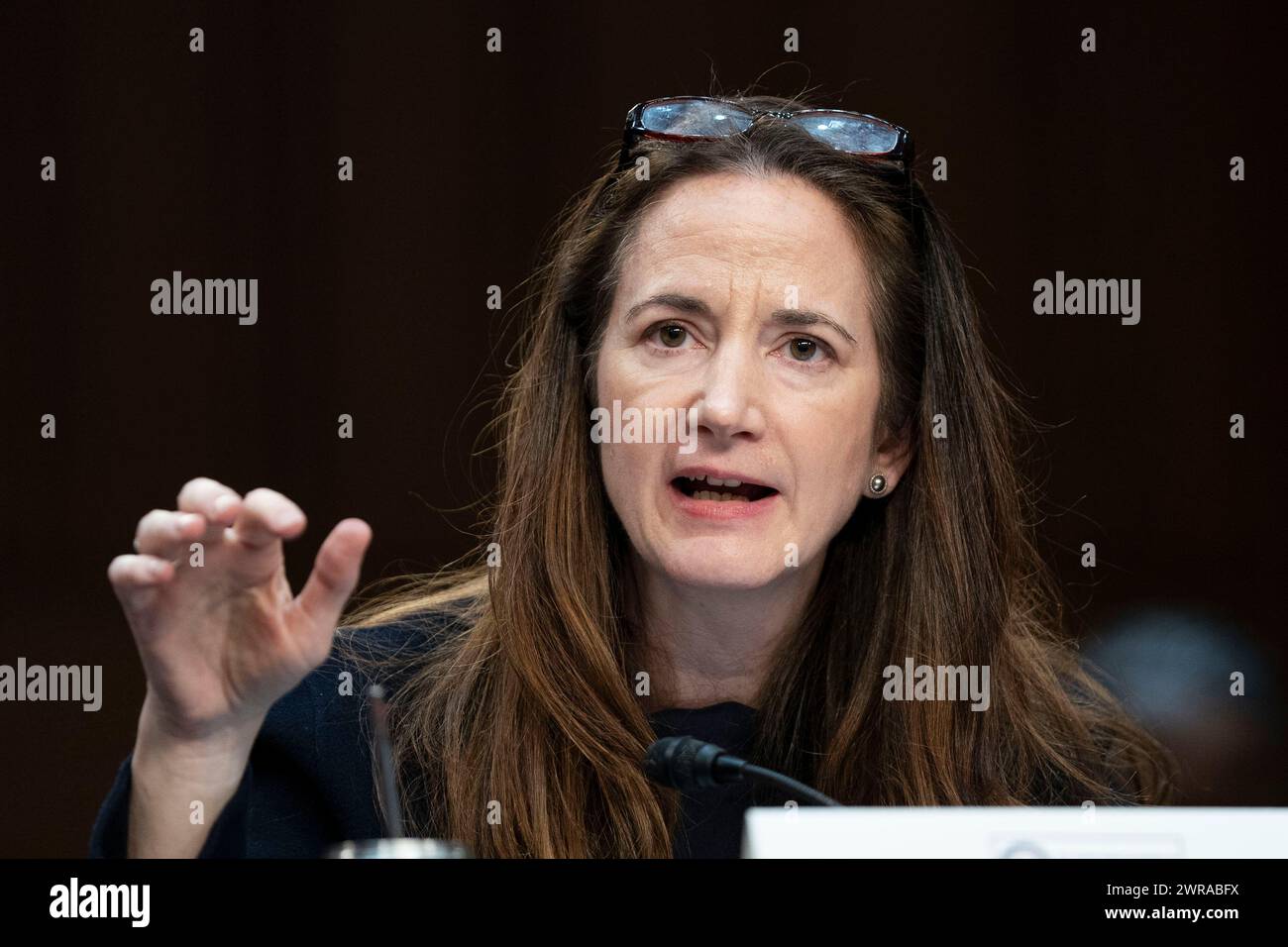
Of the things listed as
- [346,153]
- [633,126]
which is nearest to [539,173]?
[346,153]

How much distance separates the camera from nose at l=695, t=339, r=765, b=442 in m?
2.01

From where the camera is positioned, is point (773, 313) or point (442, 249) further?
point (442, 249)

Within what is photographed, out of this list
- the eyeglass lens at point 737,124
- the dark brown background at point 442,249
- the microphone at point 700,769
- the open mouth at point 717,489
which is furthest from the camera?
the dark brown background at point 442,249

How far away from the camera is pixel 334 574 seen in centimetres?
134

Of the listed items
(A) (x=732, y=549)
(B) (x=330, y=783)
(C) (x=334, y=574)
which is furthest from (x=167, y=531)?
(A) (x=732, y=549)

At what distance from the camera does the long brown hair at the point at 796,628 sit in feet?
6.71

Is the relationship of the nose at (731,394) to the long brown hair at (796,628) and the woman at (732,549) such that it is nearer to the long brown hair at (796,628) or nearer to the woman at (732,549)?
the woman at (732,549)

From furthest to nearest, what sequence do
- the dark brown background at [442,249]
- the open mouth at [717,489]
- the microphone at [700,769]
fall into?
the dark brown background at [442,249]
the open mouth at [717,489]
the microphone at [700,769]

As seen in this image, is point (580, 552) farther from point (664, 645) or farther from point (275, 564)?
point (275, 564)

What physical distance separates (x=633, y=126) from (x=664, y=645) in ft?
2.62

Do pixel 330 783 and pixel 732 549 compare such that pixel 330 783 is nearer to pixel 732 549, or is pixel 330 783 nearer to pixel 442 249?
pixel 732 549

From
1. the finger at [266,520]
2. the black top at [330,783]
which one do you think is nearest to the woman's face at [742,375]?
the black top at [330,783]

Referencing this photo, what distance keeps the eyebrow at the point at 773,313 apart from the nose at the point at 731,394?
0.06 m

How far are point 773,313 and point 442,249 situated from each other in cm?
116
